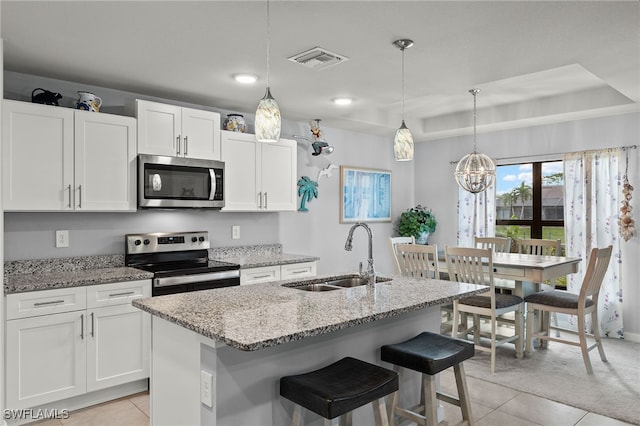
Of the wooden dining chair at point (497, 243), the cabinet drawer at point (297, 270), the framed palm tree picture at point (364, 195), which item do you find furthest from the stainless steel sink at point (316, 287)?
the wooden dining chair at point (497, 243)

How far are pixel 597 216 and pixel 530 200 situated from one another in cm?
82

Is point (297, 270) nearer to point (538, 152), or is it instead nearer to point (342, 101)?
point (342, 101)

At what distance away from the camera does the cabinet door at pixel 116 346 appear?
297 centimetres

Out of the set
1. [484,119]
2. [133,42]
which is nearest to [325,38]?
[133,42]

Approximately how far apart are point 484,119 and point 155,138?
3617mm

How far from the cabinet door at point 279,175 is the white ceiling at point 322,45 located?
1.47 ft

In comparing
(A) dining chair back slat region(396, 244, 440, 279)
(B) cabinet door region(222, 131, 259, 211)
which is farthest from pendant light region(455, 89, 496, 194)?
(B) cabinet door region(222, 131, 259, 211)

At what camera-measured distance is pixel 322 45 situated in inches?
107

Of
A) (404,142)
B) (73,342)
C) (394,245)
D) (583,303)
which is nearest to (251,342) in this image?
(404,142)

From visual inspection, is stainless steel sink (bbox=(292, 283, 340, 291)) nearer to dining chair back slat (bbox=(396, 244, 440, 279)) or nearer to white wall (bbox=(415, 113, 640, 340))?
dining chair back slat (bbox=(396, 244, 440, 279))

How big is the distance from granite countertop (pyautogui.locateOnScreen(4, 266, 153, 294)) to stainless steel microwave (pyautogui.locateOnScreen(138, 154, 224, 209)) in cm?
54

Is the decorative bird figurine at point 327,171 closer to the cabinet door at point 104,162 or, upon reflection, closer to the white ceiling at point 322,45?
the white ceiling at point 322,45

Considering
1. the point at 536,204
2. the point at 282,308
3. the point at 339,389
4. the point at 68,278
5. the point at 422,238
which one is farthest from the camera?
the point at 422,238

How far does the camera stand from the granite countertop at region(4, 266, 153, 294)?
274cm
